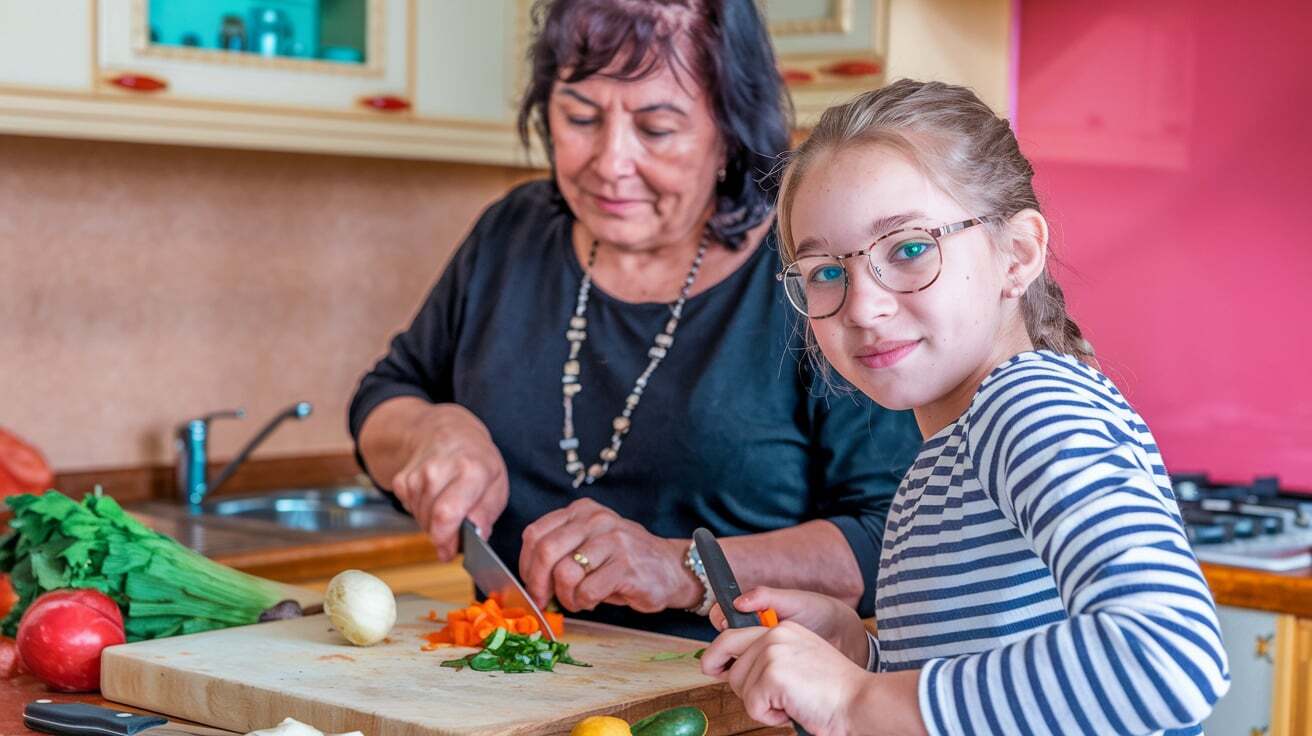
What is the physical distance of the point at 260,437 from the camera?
2.93m

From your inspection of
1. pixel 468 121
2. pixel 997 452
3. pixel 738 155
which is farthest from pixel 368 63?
pixel 997 452

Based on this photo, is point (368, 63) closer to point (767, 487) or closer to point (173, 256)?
point (173, 256)

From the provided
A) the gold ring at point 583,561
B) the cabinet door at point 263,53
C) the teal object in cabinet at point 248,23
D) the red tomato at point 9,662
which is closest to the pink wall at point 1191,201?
the cabinet door at point 263,53

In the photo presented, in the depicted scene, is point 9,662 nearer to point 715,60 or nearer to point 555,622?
point 555,622

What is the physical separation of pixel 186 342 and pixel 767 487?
1.73 m

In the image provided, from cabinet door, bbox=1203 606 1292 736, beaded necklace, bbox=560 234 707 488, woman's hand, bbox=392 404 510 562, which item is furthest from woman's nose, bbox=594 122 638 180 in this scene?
cabinet door, bbox=1203 606 1292 736

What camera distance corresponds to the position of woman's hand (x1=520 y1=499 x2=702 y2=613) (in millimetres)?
1384

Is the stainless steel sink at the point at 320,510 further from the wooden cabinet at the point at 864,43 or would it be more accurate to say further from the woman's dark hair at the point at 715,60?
the woman's dark hair at the point at 715,60

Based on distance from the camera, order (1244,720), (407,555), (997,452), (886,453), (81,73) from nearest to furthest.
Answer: (997,452)
(886,453)
(1244,720)
(81,73)
(407,555)

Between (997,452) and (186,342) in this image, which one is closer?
(997,452)

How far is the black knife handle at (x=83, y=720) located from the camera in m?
1.13

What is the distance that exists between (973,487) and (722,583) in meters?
0.20

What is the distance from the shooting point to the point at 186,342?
2.94 meters

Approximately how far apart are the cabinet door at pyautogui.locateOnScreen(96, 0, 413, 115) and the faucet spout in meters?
0.58
